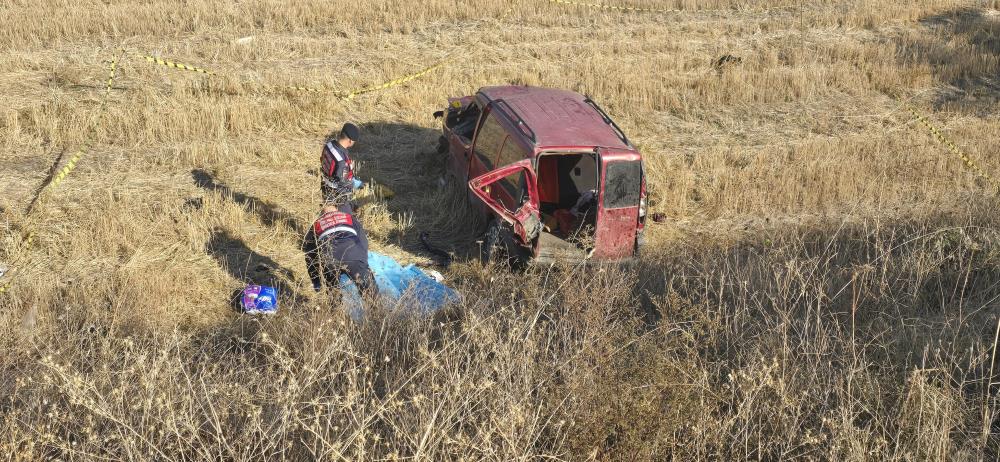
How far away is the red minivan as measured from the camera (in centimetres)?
867

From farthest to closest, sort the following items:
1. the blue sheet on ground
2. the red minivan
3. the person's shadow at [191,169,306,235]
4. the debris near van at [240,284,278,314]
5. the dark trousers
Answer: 1. the person's shadow at [191,169,306,235]
2. the red minivan
3. the debris near van at [240,284,278,314]
4. the dark trousers
5. the blue sheet on ground

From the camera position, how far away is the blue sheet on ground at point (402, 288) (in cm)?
650

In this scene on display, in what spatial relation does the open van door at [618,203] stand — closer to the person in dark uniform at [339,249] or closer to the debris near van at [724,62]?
the person in dark uniform at [339,249]

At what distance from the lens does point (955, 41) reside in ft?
58.1

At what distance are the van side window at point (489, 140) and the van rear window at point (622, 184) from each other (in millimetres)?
1316

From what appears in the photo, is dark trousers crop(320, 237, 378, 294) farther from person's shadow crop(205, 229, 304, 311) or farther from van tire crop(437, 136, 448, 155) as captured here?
van tire crop(437, 136, 448, 155)

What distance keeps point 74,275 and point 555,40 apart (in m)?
11.2

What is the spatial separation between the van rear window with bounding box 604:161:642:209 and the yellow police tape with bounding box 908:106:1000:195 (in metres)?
4.96

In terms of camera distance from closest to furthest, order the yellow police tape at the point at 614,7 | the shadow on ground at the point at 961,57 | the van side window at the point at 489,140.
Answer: the van side window at the point at 489,140
the shadow on ground at the point at 961,57
the yellow police tape at the point at 614,7

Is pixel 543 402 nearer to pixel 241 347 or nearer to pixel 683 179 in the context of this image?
pixel 241 347

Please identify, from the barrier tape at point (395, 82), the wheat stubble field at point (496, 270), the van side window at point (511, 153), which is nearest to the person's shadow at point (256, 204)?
the wheat stubble field at point (496, 270)

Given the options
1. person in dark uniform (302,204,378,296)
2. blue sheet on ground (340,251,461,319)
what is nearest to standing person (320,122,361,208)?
blue sheet on ground (340,251,461,319)

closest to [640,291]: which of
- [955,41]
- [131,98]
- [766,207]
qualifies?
[766,207]

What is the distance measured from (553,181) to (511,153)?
934mm
